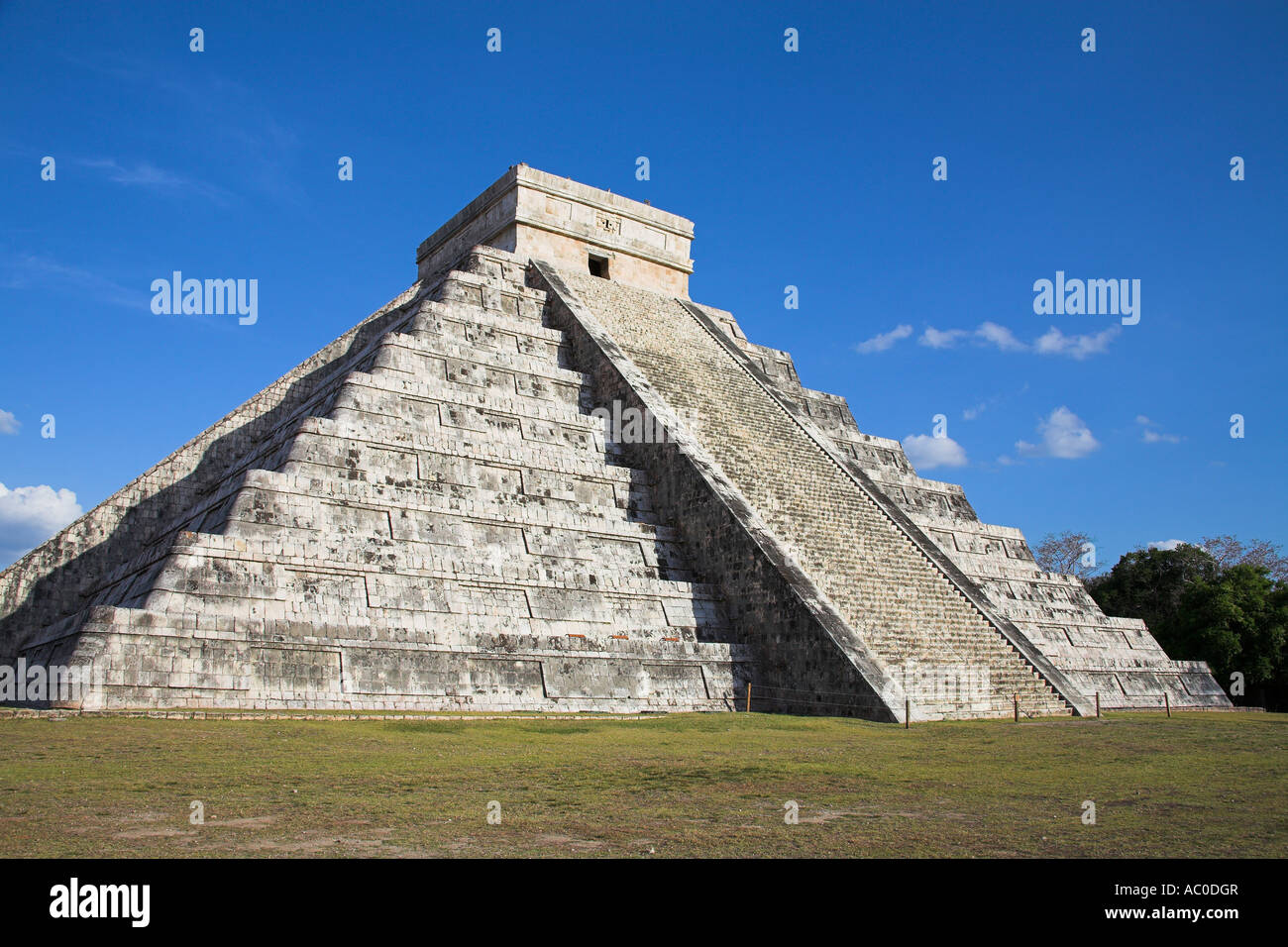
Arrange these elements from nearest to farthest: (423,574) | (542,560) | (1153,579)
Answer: (423,574) < (542,560) < (1153,579)

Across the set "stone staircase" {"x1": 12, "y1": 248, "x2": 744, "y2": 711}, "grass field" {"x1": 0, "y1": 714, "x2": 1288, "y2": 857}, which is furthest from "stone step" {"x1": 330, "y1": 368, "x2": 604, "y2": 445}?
"grass field" {"x1": 0, "y1": 714, "x2": 1288, "y2": 857}

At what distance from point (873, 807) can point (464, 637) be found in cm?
832

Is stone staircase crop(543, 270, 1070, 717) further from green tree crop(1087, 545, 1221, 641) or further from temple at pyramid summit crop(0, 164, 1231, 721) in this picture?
green tree crop(1087, 545, 1221, 641)

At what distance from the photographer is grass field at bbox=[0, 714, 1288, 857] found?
5797 mm

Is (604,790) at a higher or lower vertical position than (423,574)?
lower

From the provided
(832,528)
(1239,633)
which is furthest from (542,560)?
(1239,633)

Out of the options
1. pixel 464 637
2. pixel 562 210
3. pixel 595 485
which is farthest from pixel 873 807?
pixel 562 210

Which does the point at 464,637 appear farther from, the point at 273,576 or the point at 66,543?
the point at 66,543

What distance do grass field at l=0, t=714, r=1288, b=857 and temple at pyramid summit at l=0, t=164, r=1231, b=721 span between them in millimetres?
2161

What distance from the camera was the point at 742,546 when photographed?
17.2 meters

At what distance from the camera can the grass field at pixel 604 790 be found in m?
5.80

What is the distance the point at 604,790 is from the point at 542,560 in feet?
28.9

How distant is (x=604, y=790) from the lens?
780 cm

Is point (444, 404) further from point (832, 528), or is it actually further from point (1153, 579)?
point (1153, 579)
